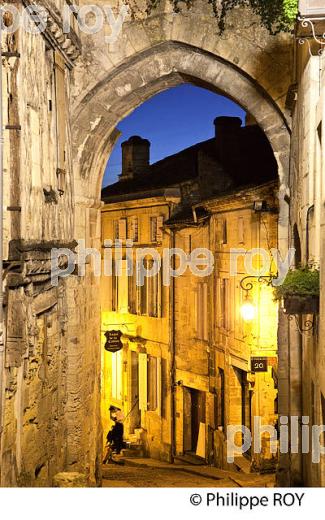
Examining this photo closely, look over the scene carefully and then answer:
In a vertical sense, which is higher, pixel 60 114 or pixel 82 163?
pixel 60 114

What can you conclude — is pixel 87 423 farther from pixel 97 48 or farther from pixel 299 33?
pixel 299 33

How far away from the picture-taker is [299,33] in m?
6.89

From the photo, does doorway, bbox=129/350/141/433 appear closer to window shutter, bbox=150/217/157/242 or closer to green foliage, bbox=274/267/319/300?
window shutter, bbox=150/217/157/242

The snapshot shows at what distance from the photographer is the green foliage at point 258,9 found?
10.8 meters

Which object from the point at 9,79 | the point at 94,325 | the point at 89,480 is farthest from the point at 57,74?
the point at 89,480

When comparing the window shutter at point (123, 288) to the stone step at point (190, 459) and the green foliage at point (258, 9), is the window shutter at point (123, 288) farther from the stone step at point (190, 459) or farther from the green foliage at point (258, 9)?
the green foliage at point (258, 9)

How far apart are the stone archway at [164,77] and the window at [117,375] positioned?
11225mm

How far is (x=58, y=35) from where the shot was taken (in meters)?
9.75

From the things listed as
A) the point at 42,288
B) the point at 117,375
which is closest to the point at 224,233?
the point at 117,375

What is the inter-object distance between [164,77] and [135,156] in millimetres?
14958

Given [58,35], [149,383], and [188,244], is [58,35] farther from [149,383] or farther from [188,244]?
[149,383]

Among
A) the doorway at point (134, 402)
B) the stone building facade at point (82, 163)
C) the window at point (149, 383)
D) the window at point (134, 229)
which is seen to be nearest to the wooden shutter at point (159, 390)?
the window at point (149, 383)

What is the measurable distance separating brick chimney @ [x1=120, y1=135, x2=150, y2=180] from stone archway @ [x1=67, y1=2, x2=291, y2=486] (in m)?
14.6

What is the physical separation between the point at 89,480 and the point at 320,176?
632 cm
